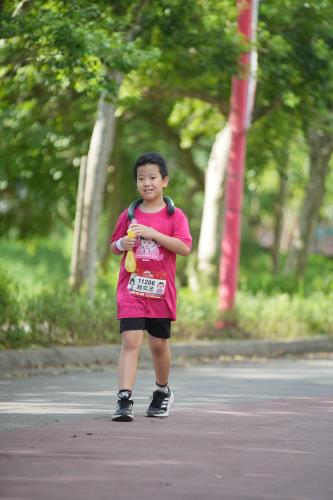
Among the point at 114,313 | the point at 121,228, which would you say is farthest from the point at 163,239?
the point at 114,313

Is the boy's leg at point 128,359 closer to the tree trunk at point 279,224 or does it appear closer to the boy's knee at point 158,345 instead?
the boy's knee at point 158,345

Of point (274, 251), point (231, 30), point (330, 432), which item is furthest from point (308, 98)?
point (274, 251)

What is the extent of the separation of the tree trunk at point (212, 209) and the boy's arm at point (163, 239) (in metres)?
12.7

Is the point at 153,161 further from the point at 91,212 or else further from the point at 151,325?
the point at 91,212

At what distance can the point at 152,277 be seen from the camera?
30.0 feet

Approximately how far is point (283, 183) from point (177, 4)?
2207cm

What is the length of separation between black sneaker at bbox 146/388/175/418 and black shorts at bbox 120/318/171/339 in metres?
0.46

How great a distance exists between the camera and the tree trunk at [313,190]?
88.2 feet

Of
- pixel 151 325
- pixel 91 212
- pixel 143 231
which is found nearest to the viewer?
pixel 143 231

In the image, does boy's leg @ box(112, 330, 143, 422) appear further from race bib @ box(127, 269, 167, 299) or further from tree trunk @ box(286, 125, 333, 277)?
tree trunk @ box(286, 125, 333, 277)

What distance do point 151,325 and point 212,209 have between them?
1399cm

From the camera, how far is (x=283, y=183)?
3822cm

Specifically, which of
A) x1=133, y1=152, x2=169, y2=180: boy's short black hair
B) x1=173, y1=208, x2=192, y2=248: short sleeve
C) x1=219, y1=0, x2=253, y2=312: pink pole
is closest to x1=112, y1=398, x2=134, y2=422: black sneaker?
x1=173, y1=208, x2=192, y2=248: short sleeve

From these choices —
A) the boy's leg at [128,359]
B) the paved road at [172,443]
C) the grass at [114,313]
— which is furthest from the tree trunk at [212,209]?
the boy's leg at [128,359]
